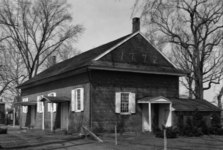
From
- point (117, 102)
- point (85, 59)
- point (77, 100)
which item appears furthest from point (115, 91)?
point (85, 59)

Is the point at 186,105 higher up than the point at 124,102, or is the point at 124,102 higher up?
the point at 124,102

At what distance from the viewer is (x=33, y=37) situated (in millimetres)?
49875

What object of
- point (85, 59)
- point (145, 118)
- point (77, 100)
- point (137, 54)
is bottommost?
point (145, 118)

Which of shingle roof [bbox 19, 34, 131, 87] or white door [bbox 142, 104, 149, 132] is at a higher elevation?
shingle roof [bbox 19, 34, 131, 87]

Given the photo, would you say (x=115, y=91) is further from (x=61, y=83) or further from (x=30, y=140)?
(x=30, y=140)

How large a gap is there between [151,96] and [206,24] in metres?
18.1

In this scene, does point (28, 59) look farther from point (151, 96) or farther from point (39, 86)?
point (151, 96)

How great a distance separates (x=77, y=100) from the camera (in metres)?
23.5

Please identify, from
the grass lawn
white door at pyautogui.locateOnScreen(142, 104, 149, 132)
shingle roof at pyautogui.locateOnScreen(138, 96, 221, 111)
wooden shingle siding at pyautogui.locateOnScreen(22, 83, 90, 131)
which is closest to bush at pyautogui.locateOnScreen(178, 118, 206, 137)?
shingle roof at pyautogui.locateOnScreen(138, 96, 221, 111)

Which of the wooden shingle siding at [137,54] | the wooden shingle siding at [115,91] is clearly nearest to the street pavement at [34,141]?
the wooden shingle siding at [115,91]

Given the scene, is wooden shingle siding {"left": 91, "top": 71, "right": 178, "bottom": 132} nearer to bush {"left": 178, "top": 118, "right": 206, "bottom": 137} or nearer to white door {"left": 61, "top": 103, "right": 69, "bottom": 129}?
bush {"left": 178, "top": 118, "right": 206, "bottom": 137}

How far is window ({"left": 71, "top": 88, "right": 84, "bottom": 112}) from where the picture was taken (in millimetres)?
22641

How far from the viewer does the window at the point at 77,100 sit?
22641 mm

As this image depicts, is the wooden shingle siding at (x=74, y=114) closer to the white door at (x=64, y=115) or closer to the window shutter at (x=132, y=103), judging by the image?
the white door at (x=64, y=115)
